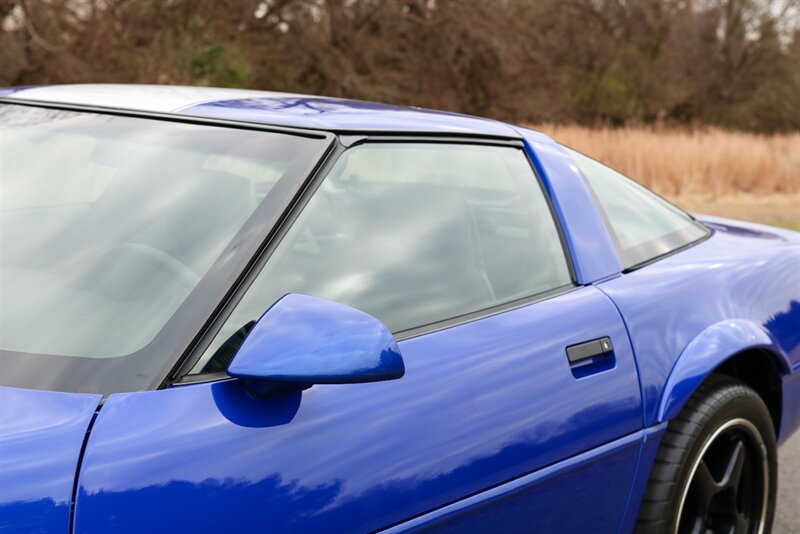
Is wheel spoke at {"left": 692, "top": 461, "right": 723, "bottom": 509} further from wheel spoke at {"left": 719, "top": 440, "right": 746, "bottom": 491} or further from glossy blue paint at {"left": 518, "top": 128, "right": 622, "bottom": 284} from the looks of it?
glossy blue paint at {"left": 518, "top": 128, "right": 622, "bottom": 284}

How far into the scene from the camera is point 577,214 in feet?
8.34

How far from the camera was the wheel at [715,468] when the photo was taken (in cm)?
239

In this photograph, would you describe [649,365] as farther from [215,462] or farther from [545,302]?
[215,462]

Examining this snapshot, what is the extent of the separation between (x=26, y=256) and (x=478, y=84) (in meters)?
26.3

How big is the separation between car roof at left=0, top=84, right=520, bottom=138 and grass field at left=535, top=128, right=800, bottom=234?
34.8 feet

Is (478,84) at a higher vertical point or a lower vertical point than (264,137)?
lower

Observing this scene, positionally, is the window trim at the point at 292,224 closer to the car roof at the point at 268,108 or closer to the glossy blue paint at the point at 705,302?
the car roof at the point at 268,108

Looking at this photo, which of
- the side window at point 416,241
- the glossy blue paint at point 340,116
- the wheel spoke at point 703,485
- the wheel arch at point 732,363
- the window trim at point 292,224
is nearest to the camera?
the window trim at point 292,224

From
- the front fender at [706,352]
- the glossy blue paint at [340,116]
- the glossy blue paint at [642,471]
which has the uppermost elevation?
the glossy blue paint at [340,116]

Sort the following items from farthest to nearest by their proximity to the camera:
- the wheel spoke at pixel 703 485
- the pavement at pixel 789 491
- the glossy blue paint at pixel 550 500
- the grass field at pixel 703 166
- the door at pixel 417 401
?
1. the grass field at pixel 703 166
2. the pavement at pixel 789 491
3. the wheel spoke at pixel 703 485
4. the glossy blue paint at pixel 550 500
5. the door at pixel 417 401

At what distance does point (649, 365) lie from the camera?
234 centimetres

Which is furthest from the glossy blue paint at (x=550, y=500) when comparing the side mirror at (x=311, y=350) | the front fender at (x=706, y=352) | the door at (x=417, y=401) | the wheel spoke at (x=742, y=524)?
the wheel spoke at (x=742, y=524)

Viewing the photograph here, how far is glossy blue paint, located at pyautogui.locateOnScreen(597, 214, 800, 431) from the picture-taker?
93.5 inches

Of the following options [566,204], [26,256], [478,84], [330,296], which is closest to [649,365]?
[566,204]
